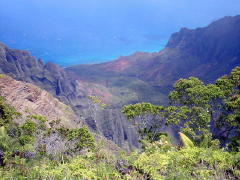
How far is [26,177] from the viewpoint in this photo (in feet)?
37.0

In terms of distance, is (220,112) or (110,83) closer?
(220,112)

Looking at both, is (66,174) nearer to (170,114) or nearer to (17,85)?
(170,114)

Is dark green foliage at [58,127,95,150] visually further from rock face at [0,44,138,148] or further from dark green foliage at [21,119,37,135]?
rock face at [0,44,138,148]

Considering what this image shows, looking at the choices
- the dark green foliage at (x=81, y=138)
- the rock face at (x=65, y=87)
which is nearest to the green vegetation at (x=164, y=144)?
the dark green foliage at (x=81, y=138)

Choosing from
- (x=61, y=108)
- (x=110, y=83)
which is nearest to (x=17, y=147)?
(x=61, y=108)

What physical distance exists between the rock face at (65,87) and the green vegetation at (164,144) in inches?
2661

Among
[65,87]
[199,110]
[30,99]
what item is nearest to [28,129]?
[199,110]

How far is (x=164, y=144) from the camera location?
15734mm

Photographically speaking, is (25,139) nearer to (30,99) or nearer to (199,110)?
(199,110)

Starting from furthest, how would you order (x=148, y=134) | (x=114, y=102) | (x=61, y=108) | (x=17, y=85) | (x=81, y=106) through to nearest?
(x=114, y=102) < (x=81, y=106) < (x=61, y=108) < (x=17, y=85) < (x=148, y=134)

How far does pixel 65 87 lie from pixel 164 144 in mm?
139304

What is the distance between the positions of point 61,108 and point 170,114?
174 ft

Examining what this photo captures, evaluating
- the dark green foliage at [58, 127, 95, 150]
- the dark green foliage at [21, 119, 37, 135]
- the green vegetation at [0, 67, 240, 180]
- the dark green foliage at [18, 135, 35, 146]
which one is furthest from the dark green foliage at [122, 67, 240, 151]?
the dark green foliage at [21, 119, 37, 135]

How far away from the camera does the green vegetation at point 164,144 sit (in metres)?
11.6
